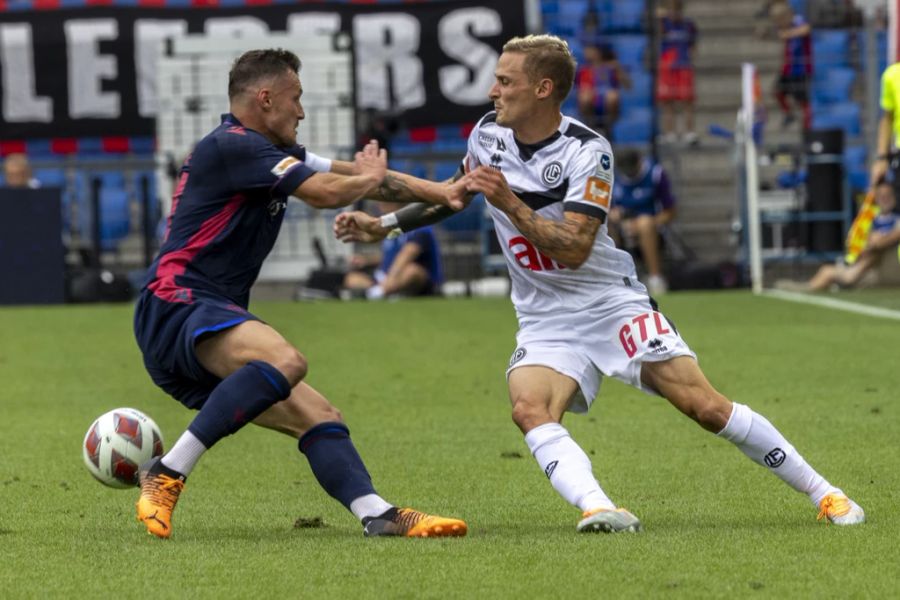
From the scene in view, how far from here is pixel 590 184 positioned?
6.07 m

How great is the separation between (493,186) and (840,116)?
19.2 meters

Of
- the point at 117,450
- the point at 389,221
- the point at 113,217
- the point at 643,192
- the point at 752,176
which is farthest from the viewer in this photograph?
the point at 113,217

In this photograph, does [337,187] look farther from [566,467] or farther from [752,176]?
[752,176]

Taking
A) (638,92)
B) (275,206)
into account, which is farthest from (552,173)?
(638,92)

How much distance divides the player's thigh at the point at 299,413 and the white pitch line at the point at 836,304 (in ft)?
31.5

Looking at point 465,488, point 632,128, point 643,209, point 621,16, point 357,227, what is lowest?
point 643,209

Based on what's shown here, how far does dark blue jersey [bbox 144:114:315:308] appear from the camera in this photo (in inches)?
239

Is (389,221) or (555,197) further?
(389,221)

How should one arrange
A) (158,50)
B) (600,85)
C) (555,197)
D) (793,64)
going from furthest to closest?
(158,50) < (793,64) < (600,85) < (555,197)

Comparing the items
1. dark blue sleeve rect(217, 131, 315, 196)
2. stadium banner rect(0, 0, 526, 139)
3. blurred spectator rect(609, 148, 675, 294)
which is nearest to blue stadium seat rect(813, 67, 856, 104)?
stadium banner rect(0, 0, 526, 139)

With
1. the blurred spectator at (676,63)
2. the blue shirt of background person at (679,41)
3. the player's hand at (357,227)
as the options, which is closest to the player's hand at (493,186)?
the player's hand at (357,227)

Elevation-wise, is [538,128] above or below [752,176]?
above

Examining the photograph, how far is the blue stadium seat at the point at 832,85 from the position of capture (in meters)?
24.3

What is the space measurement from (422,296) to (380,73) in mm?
5484
